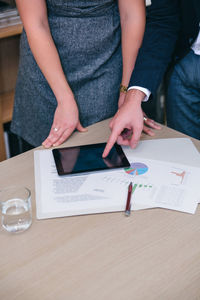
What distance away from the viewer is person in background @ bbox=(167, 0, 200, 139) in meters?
1.28

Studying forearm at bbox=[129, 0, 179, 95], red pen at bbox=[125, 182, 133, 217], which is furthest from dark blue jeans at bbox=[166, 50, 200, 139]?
red pen at bbox=[125, 182, 133, 217]

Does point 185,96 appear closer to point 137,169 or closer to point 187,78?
point 187,78

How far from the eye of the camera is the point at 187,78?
1.40 meters

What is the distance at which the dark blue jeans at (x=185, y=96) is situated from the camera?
1.39m

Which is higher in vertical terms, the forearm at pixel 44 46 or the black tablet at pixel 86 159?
the forearm at pixel 44 46

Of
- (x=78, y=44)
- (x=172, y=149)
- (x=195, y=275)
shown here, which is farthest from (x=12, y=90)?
(x=195, y=275)

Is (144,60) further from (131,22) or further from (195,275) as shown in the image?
(195,275)

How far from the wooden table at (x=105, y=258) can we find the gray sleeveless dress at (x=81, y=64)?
0.68 metres

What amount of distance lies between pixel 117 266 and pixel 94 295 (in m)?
0.08

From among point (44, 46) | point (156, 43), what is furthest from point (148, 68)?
point (44, 46)

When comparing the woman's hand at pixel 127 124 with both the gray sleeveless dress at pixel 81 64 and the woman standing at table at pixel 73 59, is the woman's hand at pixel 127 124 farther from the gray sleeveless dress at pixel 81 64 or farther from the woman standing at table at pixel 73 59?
the gray sleeveless dress at pixel 81 64

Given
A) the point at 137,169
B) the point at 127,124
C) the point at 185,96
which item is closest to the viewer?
the point at 137,169

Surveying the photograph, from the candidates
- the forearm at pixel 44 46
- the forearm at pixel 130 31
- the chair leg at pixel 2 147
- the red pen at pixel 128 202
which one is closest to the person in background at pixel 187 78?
the forearm at pixel 130 31

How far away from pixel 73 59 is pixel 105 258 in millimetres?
840
